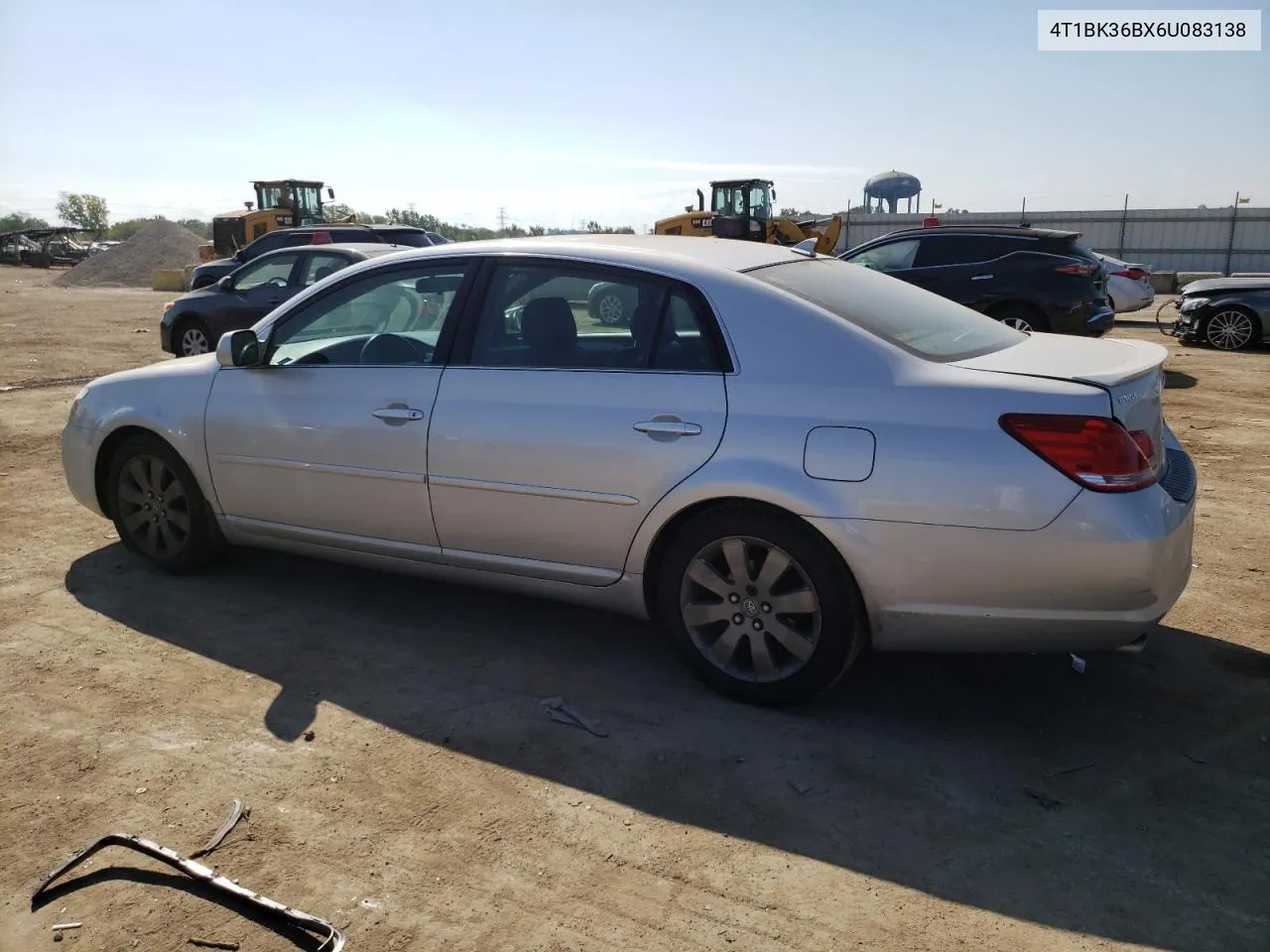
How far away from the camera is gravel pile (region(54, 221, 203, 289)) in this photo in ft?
132

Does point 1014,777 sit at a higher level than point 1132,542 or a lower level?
lower

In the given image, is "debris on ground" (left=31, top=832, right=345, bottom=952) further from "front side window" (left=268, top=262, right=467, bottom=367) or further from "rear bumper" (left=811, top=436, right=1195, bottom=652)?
"front side window" (left=268, top=262, right=467, bottom=367)

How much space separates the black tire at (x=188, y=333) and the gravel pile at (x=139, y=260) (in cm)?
3114

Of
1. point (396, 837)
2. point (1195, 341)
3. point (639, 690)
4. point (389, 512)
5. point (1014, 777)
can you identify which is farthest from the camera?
point (1195, 341)

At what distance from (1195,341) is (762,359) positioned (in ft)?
44.6

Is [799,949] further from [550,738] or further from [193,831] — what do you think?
[193,831]

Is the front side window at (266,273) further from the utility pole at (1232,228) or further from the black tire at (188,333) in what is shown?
the utility pole at (1232,228)

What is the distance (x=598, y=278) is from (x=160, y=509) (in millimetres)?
2616

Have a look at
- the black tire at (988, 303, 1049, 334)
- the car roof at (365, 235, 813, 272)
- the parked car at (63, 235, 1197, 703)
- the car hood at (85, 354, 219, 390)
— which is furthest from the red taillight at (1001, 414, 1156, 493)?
the black tire at (988, 303, 1049, 334)

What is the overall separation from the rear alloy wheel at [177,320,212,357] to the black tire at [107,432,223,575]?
784 centimetres

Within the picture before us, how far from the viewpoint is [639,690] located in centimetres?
381

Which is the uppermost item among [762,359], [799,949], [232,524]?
[762,359]

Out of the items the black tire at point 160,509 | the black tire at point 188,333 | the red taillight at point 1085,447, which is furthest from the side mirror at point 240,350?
the black tire at point 188,333

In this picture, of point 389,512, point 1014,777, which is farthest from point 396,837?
point 1014,777
